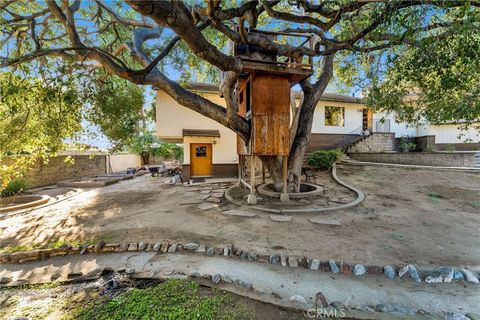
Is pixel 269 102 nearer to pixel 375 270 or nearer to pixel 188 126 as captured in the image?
pixel 375 270

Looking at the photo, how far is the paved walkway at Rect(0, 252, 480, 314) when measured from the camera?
2.83 m

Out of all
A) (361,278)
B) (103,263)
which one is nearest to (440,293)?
(361,278)

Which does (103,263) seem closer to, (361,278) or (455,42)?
(361,278)

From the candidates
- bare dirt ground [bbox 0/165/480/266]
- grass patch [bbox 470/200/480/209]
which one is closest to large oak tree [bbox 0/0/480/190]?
bare dirt ground [bbox 0/165/480/266]

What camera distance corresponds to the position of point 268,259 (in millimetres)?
3816

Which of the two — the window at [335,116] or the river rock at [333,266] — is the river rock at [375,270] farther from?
the window at [335,116]

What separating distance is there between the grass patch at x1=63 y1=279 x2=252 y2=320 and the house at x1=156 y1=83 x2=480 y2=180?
917 centimetres

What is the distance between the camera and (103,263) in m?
3.89

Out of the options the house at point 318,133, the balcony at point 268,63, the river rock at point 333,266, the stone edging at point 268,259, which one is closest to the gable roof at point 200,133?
the house at point 318,133

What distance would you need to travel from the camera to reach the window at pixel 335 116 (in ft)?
54.1

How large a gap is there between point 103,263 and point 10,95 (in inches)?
206

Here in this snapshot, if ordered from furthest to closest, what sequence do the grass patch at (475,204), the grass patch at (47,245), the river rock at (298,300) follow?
the grass patch at (475,204) < the grass patch at (47,245) < the river rock at (298,300)

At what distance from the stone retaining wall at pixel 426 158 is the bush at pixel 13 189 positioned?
1994cm

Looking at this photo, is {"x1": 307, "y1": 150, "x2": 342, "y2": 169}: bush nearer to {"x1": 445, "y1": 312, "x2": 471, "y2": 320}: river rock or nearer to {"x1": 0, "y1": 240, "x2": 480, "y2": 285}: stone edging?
{"x1": 0, "y1": 240, "x2": 480, "y2": 285}: stone edging
